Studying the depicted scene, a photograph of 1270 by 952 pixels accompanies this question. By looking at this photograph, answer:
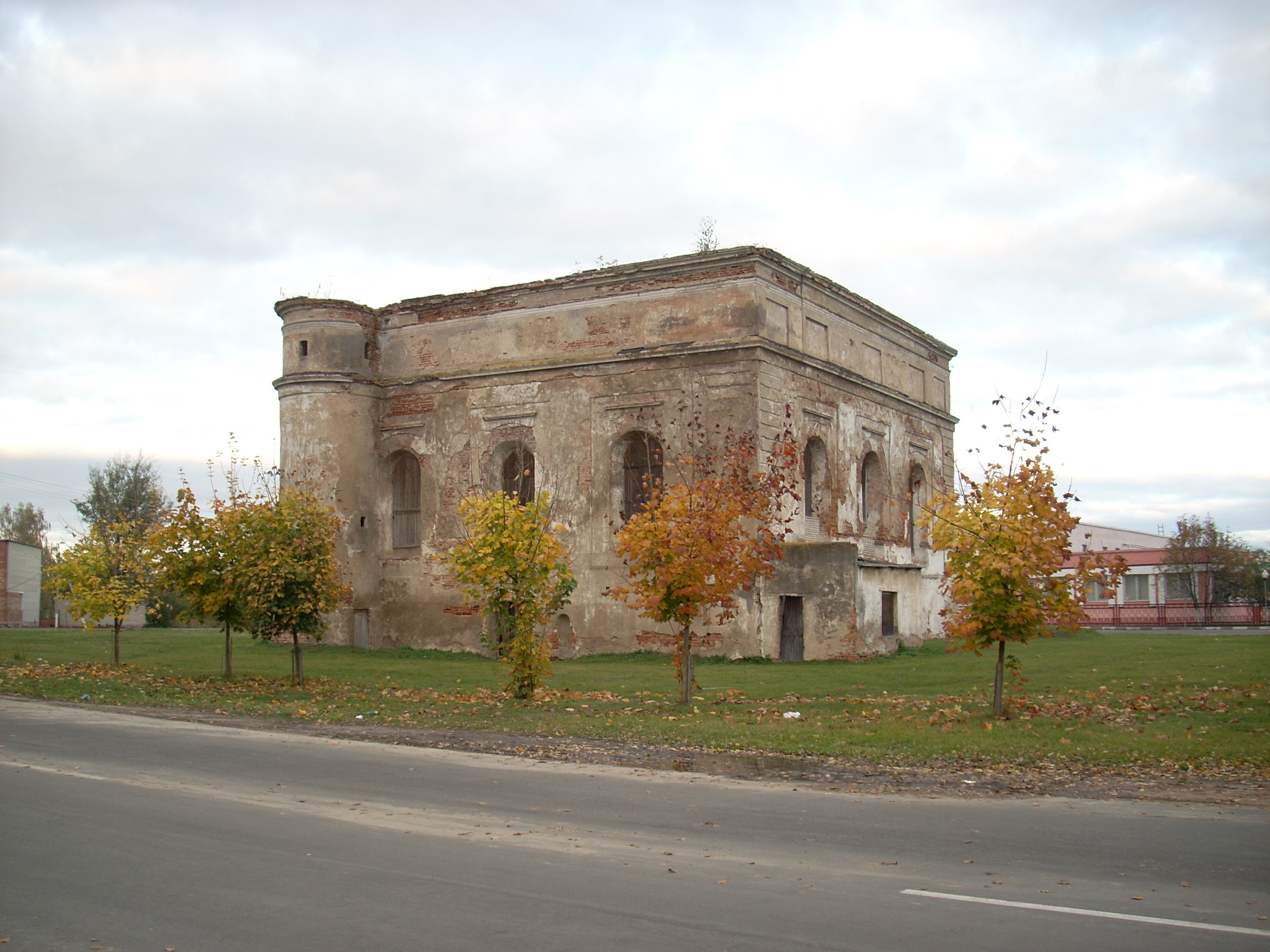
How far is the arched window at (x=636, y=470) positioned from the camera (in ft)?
98.5

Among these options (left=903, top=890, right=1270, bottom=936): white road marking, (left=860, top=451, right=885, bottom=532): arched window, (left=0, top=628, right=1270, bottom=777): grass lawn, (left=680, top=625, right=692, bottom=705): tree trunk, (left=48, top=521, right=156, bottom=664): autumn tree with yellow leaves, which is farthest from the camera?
(left=860, top=451, right=885, bottom=532): arched window

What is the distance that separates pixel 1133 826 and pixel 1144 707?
7859 mm

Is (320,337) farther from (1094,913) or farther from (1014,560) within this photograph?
(1094,913)

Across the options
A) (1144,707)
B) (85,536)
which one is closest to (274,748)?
(1144,707)

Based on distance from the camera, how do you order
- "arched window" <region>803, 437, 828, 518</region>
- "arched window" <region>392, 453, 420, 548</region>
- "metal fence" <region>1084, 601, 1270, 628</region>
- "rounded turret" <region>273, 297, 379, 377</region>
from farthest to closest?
"metal fence" <region>1084, 601, 1270, 628</region>
"arched window" <region>392, 453, 420, 548</region>
"rounded turret" <region>273, 297, 379, 377</region>
"arched window" <region>803, 437, 828, 518</region>

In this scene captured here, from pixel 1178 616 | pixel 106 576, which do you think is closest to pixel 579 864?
pixel 106 576

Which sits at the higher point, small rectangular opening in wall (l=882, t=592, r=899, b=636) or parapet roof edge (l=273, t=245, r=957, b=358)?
parapet roof edge (l=273, t=245, r=957, b=358)

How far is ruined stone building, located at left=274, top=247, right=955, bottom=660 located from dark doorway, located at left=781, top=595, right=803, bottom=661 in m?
0.04

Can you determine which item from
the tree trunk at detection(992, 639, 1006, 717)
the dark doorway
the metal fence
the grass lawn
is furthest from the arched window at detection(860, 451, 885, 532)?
the metal fence

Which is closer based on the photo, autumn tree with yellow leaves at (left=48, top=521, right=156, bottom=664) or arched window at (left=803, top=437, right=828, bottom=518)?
autumn tree with yellow leaves at (left=48, top=521, right=156, bottom=664)

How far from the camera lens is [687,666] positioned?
726 inches

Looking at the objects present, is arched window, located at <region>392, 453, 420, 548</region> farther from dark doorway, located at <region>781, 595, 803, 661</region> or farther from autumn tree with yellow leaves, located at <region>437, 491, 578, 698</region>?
autumn tree with yellow leaves, located at <region>437, 491, 578, 698</region>

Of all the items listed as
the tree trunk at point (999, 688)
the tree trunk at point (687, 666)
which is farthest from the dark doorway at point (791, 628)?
the tree trunk at point (999, 688)

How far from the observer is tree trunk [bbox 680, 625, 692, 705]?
18359 mm
